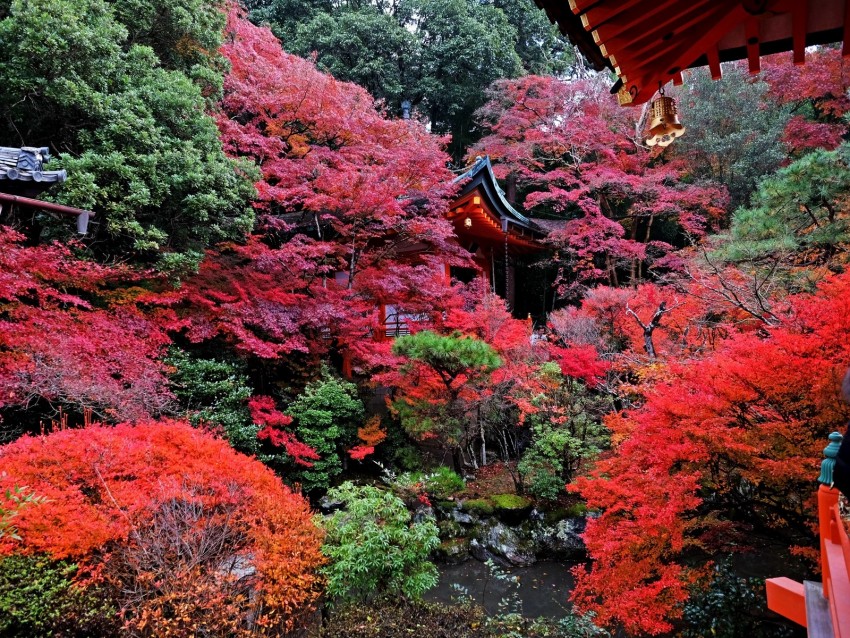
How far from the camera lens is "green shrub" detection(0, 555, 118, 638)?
13.5ft

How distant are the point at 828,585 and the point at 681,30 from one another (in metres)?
2.74

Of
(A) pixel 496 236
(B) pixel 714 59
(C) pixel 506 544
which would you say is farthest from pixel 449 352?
(A) pixel 496 236

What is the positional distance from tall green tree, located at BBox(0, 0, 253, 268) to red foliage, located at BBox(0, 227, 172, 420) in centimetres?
76

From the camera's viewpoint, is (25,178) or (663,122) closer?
(663,122)

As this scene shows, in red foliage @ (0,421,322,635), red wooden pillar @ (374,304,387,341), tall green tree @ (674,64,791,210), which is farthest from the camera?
tall green tree @ (674,64,791,210)

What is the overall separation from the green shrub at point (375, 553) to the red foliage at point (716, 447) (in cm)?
204

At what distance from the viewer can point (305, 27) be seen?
17312 millimetres

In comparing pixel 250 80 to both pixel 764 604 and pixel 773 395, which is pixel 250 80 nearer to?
pixel 773 395

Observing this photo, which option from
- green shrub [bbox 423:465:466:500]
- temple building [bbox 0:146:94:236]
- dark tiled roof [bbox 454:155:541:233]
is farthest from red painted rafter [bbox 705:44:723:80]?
dark tiled roof [bbox 454:155:541:233]

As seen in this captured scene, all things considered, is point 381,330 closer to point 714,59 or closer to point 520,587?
point 520,587

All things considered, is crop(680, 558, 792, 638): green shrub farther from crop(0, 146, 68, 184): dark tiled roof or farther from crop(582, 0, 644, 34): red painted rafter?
crop(0, 146, 68, 184): dark tiled roof

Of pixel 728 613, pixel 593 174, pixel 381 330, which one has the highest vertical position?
pixel 593 174

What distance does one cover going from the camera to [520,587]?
7590 millimetres

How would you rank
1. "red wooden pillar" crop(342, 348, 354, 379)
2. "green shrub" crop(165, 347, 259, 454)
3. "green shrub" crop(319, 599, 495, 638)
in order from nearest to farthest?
"green shrub" crop(319, 599, 495, 638) < "green shrub" crop(165, 347, 259, 454) < "red wooden pillar" crop(342, 348, 354, 379)
